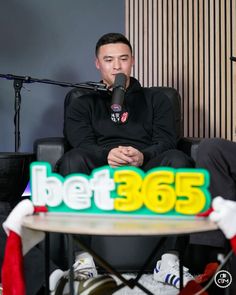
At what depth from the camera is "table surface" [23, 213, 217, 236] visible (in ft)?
3.42

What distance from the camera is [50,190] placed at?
50.3 inches

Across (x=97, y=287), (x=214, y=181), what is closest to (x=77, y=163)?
(x=214, y=181)

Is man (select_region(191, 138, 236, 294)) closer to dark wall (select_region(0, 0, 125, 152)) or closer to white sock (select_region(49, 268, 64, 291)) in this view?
white sock (select_region(49, 268, 64, 291))

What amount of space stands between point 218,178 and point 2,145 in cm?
208

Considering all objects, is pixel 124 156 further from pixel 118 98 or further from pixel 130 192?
pixel 130 192

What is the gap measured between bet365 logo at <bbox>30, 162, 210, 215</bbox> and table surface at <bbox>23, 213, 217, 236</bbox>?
3cm

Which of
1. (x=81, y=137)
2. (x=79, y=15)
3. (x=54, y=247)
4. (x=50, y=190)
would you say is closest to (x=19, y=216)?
(x=50, y=190)

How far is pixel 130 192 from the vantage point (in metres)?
1.23

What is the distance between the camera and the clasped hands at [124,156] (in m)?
2.11

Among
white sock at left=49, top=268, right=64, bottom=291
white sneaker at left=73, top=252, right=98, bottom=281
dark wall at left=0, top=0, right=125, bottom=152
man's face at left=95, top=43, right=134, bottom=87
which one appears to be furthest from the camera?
dark wall at left=0, top=0, right=125, bottom=152

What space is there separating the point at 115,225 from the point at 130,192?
0.14 metres

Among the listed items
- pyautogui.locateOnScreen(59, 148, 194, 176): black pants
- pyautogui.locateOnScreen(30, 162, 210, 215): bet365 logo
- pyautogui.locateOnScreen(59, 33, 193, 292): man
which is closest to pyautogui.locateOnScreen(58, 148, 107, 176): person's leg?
pyautogui.locateOnScreen(59, 148, 194, 176): black pants

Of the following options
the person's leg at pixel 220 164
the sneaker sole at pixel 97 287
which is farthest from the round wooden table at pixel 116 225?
the person's leg at pixel 220 164

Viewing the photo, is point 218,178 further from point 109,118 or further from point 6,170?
point 6,170
